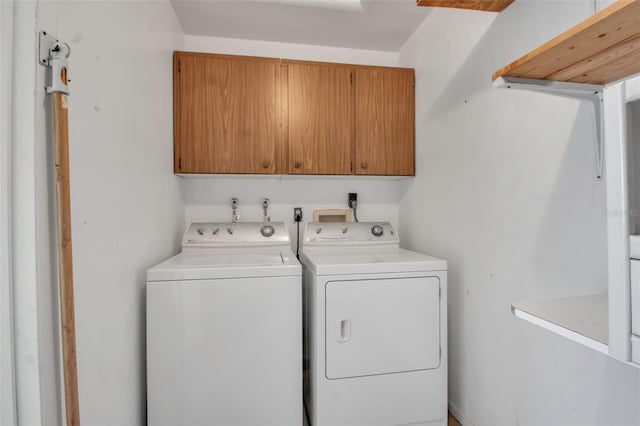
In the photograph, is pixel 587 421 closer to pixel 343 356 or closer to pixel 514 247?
pixel 514 247

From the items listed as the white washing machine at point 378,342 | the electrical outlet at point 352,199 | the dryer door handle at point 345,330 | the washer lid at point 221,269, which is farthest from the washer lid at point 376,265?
the electrical outlet at point 352,199

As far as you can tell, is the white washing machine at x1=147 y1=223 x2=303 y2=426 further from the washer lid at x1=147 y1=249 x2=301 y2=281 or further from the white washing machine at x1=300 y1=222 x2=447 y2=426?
the white washing machine at x1=300 y1=222 x2=447 y2=426

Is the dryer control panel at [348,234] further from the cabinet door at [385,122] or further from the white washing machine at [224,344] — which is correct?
the white washing machine at [224,344]

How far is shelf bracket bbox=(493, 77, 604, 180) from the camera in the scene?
893 mm

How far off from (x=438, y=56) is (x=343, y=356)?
1871mm

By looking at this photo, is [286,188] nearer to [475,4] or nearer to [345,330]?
[345,330]

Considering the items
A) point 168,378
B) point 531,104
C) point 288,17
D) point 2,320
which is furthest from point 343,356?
point 288,17

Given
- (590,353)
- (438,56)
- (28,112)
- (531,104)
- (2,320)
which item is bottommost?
(590,353)

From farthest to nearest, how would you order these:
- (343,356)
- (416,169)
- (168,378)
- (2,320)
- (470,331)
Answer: (416,169)
(470,331)
(343,356)
(168,378)
(2,320)

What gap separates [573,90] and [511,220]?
0.60 metres

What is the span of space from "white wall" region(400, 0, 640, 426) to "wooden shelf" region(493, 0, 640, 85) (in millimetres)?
216

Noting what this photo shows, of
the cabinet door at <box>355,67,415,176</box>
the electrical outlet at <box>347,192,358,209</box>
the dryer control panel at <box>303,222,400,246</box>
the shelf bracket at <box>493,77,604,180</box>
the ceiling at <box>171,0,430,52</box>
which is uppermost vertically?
the ceiling at <box>171,0,430,52</box>

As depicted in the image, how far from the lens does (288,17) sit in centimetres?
201

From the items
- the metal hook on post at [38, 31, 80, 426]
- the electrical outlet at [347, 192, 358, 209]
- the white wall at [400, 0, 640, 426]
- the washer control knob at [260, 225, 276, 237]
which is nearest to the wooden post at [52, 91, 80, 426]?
the metal hook on post at [38, 31, 80, 426]
